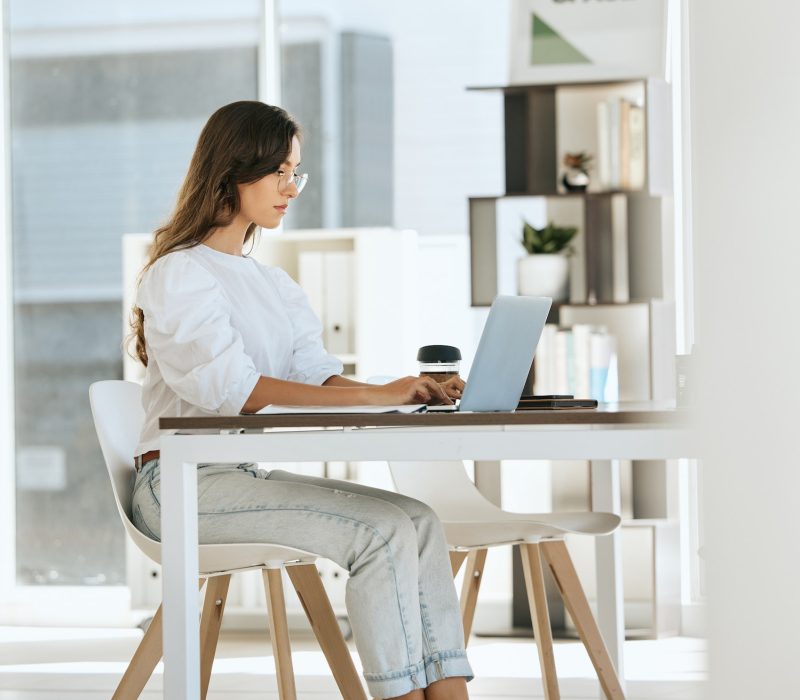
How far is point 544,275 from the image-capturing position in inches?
149

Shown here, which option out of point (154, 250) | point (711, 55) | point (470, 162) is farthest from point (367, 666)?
point (470, 162)

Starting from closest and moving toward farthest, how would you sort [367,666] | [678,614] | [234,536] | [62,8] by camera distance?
[367,666]
[234,536]
[678,614]
[62,8]

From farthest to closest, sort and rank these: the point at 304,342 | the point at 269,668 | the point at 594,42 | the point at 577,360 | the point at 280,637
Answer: the point at 594,42, the point at 577,360, the point at 269,668, the point at 304,342, the point at 280,637

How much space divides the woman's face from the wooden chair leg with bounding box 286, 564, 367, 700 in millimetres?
637

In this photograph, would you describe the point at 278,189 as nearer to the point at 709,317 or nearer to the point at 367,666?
the point at 367,666

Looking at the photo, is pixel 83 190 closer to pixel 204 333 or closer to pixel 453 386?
pixel 204 333

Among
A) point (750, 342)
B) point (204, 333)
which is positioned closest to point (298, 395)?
point (204, 333)

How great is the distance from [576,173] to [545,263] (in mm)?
328

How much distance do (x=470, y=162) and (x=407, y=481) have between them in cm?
198

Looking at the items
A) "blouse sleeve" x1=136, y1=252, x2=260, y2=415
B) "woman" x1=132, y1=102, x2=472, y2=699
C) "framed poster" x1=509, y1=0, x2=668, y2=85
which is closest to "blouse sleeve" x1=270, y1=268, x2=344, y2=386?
"woman" x1=132, y1=102, x2=472, y2=699

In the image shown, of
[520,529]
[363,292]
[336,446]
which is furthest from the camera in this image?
[363,292]

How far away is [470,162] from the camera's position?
14.0ft

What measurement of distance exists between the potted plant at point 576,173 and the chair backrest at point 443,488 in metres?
1.52

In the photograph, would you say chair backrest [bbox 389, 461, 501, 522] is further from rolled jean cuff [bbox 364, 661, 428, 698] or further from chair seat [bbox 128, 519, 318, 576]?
rolled jean cuff [bbox 364, 661, 428, 698]
